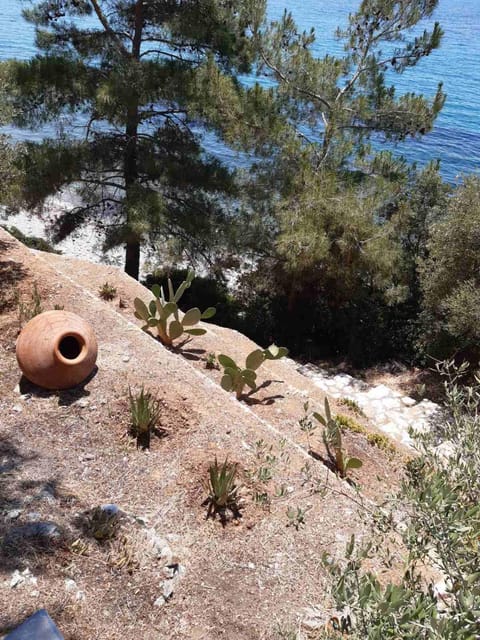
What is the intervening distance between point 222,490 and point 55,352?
5.94 ft

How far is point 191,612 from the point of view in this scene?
300 centimetres

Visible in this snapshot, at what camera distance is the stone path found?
8523 mm

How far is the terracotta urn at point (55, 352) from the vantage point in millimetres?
4422

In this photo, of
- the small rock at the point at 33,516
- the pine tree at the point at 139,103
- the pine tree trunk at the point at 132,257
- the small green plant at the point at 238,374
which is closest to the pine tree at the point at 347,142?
the pine tree at the point at 139,103

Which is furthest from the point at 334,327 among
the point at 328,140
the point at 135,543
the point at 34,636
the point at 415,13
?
the point at 34,636

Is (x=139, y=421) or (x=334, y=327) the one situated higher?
(x=139, y=421)

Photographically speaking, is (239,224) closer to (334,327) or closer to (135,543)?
(334,327)

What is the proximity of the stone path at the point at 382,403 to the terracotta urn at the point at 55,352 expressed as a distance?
4.38m

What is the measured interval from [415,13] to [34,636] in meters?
11.7

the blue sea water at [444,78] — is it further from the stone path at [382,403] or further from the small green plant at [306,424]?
the small green plant at [306,424]

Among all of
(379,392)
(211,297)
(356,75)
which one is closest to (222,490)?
(379,392)

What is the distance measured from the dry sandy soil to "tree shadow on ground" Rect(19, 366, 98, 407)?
0.05 feet

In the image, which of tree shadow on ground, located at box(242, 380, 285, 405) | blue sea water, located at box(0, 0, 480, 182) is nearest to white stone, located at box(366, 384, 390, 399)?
tree shadow on ground, located at box(242, 380, 285, 405)

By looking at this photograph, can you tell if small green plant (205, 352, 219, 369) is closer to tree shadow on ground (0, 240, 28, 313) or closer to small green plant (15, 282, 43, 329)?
small green plant (15, 282, 43, 329)
